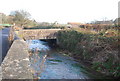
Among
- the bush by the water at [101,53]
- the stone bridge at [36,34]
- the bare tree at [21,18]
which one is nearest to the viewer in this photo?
the bush by the water at [101,53]

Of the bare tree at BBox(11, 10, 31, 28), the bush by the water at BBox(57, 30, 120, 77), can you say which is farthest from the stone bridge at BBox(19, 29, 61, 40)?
the bare tree at BBox(11, 10, 31, 28)

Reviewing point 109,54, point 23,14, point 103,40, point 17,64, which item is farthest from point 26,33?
point 23,14

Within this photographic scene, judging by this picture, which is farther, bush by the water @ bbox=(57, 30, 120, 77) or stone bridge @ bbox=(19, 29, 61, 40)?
stone bridge @ bbox=(19, 29, 61, 40)

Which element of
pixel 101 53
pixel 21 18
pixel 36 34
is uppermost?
pixel 21 18

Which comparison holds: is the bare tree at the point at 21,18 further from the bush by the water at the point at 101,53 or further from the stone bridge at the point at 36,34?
the bush by the water at the point at 101,53

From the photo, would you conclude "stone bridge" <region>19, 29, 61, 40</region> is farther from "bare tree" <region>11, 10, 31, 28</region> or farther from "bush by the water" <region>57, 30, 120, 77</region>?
"bare tree" <region>11, 10, 31, 28</region>

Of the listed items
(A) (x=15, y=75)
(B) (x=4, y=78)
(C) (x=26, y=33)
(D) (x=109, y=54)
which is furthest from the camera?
(C) (x=26, y=33)

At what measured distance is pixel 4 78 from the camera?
2412mm

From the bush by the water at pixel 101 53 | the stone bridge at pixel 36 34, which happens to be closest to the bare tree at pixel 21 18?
the stone bridge at pixel 36 34

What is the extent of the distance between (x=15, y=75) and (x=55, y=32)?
20952mm

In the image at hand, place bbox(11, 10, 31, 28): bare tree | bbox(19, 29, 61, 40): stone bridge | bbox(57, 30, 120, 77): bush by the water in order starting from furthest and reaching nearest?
bbox(11, 10, 31, 28): bare tree
bbox(19, 29, 61, 40): stone bridge
bbox(57, 30, 120, 77): bush by the water

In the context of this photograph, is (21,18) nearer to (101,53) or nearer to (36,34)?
(36,34)

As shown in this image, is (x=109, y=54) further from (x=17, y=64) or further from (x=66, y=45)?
(x=66, y=45)

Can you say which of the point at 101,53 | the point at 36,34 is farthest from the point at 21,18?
the point at 101,53
